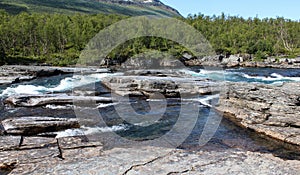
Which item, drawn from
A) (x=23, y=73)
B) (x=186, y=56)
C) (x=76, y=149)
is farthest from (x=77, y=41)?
(x=76, y=149)


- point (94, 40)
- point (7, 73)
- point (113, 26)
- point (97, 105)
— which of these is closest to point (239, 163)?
point (97, 105)

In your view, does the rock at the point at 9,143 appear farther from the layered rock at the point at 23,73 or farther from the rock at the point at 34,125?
the layered rock at the point at 23,73

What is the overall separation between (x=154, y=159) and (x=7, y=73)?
137 ft

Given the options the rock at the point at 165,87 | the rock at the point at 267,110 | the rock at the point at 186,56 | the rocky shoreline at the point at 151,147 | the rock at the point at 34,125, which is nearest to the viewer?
the rocky shoreline at the point at 151,147

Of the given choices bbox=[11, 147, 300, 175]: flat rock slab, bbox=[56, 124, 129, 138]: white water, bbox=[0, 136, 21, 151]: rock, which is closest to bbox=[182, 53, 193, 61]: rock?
bbox=[56, 124, 129, 138]: white water

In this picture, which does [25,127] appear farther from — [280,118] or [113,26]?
[113,26]

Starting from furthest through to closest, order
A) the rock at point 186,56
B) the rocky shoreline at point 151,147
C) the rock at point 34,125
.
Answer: the rock at point 186,56 < the rock at point 34,125 < the rocky shoreline at point 151,147

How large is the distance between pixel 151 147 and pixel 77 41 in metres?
88.4

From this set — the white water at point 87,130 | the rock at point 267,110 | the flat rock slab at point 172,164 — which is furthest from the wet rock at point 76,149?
the rock at point 267,110

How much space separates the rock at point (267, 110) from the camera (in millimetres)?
20031

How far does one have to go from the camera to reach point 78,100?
27672mm

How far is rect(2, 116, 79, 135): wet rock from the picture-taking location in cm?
1902

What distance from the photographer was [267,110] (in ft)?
73.3

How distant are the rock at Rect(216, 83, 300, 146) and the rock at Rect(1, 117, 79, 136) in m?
13.2
